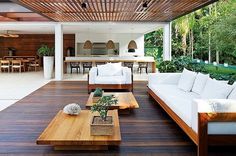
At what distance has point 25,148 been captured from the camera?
4117mm

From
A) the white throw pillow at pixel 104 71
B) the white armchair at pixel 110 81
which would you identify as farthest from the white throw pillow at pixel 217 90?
the white throw pillow at pixel 104 71

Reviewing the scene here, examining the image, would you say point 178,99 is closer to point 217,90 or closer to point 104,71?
point 217,90

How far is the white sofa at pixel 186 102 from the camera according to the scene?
145 inches

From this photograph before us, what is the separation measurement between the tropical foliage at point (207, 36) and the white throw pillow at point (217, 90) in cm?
436

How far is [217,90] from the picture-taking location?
464cm

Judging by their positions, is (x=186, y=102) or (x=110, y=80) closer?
(x=186, y=102)

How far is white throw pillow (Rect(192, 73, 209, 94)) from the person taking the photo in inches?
230

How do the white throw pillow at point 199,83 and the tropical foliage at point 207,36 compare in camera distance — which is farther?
the tropical foliage at point 207,36

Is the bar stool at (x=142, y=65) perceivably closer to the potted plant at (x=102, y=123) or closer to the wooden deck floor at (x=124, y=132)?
the wooden deck floor at (x=124, y=132)

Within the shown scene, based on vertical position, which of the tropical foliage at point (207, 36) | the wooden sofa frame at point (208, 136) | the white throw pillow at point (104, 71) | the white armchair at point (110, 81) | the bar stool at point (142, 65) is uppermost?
the tropical foliage at point (207, 36)

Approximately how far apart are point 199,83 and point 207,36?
8.54 meters

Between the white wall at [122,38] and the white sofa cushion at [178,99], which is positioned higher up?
the white wall at [122,38]

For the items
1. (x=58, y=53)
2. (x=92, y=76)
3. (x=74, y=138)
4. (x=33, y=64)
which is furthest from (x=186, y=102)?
(x=33, y=64)

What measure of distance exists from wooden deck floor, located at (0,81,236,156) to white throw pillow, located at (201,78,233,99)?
28.6 inches
